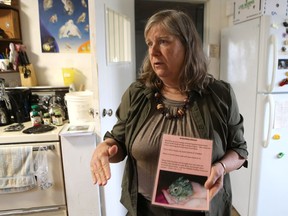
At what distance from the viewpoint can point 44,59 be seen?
197 cm

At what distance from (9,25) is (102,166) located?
5.50 ft

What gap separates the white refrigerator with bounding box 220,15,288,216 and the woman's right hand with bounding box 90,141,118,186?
130 centimetres

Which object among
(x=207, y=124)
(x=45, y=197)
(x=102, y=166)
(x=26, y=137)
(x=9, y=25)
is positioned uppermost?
(x=9, y=25)

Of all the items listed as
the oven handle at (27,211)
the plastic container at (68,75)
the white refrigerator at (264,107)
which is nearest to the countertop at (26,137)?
the oven handle at (27,211)

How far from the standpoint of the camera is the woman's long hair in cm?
77

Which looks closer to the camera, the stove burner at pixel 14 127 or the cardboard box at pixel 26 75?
the stove burner at pixel 14 127

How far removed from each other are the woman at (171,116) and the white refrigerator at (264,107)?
0.92 metres

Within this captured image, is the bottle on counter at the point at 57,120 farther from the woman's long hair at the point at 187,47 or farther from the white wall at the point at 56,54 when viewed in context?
the woman's long hair at the point at 187,47

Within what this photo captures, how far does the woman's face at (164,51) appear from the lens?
0.77 metres

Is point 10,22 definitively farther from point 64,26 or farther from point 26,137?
point 26,137

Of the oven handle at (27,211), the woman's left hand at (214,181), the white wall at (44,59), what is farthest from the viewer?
the white wall at (44,59)

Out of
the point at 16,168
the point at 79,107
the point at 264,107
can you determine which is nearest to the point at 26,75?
the point at 79,107

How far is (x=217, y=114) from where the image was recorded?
0.79 meters

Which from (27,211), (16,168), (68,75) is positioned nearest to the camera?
(16,168)
